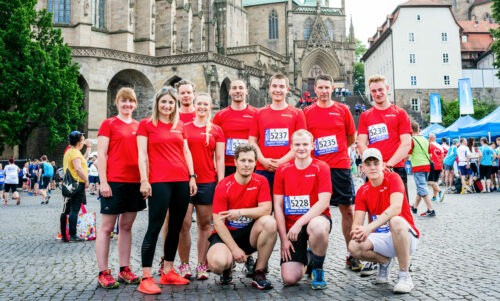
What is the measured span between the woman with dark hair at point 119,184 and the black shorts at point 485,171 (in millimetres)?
14500

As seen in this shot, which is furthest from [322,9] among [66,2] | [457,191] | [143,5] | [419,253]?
[419,253]

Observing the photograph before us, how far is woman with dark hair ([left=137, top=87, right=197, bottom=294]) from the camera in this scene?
4707 millimetres

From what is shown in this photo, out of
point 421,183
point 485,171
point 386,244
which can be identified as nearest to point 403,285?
point 386,244

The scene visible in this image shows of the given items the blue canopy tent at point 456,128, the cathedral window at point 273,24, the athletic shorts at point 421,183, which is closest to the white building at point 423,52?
the cathedral window at point 273,24

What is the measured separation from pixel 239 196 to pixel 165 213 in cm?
78

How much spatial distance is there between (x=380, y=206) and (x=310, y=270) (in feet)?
3.66

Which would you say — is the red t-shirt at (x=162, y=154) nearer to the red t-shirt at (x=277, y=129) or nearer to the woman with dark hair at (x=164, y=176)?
the woman with dark hair at (x=164, y=176)

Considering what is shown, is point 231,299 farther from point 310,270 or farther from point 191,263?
point 191,263

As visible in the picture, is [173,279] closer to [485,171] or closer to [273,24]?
[485,171]

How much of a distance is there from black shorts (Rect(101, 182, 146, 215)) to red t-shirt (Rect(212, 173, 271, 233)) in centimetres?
85

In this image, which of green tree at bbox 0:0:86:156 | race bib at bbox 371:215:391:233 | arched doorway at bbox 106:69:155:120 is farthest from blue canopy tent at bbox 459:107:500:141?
arched doorway at bbox 106:69:155:120

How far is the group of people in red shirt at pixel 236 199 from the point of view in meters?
4.63

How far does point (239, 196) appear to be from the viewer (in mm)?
4855

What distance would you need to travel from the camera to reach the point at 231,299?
14.0 feet
